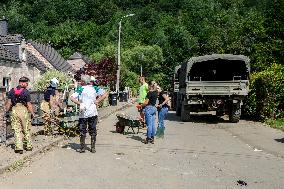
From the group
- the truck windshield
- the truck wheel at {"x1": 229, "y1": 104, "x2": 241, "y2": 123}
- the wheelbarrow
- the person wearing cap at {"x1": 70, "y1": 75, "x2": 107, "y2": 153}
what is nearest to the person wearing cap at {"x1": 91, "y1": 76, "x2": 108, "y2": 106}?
the person wearing cap at {"x1": 70, "y1": 75, "x2": 107, "y2": 153}

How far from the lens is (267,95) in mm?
20375

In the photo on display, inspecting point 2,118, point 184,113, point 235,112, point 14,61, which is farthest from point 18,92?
point 14,61

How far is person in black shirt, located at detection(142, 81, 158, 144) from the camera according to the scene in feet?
43.9

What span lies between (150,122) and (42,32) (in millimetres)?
95979

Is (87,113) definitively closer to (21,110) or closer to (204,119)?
(21,110)

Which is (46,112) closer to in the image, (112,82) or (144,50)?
(112,82)

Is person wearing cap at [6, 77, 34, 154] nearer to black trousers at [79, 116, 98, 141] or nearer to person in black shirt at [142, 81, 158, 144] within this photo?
black trousers at [79, 116, 98, 141]

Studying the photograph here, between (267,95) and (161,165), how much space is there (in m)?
11.5

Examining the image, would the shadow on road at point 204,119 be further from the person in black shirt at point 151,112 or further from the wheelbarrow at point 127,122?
the person in black shirt at point 151,112

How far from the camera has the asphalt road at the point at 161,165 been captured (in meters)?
8.26

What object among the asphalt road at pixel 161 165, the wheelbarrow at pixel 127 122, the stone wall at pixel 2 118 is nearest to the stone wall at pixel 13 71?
the wheelbarrow at pixel 127 122

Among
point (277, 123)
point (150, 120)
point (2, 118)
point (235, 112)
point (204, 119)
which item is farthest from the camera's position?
point (204, 119)

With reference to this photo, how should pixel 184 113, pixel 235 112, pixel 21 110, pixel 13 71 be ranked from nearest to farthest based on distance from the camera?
pixel 21 110 → pixel 235 112 → pixel 184 113 → pixel 13 71

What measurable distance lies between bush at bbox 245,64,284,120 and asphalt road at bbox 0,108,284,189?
5.06 meters
